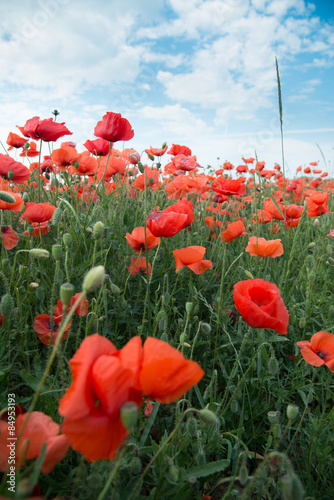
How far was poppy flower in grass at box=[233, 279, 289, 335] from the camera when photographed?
999mm

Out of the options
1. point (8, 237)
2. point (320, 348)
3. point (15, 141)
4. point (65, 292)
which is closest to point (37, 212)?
point (8, 237)

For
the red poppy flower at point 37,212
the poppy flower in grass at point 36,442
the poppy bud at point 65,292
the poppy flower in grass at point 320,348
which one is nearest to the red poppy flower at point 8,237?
the red poppy flower at point 37,212

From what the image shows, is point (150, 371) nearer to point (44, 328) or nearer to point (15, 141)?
point (44, 328)

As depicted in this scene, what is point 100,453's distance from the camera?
58 cm

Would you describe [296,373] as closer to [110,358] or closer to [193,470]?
→ [193,470]

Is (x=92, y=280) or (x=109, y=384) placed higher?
(x=92, y=280)

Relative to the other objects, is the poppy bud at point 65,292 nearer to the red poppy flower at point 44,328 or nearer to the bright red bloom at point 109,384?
the bright red bloom at point 109,384

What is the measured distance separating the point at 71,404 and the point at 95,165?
2456mm

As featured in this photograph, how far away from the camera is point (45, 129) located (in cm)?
208

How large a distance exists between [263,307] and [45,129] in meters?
1.79

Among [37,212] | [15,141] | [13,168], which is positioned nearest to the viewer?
[37,212]

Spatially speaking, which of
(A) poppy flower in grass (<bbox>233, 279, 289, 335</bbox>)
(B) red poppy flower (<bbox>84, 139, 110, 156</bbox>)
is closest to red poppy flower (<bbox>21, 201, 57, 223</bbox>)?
(B) red poppy flower (<bbox>84, 139, 110, 156</bbox>)

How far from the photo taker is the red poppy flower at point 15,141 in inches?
115

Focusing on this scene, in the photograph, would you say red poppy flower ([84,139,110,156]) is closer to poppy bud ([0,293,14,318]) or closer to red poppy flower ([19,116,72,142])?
red poppy flower ([19,116,72,142])
